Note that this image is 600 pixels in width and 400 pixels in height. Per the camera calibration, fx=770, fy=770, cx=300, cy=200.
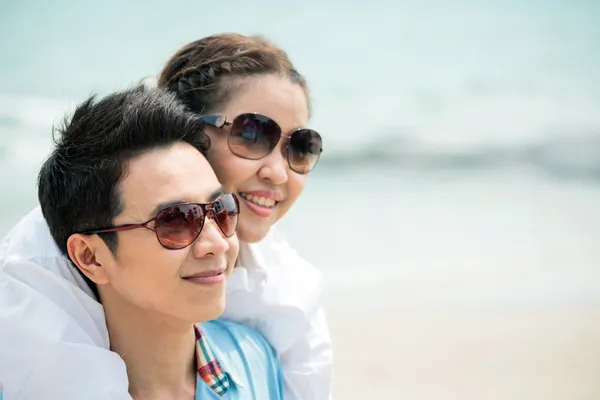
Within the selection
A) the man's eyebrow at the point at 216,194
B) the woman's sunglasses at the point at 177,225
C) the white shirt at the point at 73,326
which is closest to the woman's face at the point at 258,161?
the white shirt at the point at 73,326

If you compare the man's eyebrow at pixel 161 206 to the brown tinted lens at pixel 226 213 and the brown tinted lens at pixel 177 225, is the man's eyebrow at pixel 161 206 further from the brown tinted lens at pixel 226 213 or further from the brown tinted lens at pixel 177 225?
the brown tinted lens at pixel 226 213

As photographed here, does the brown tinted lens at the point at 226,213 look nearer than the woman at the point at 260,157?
Yes

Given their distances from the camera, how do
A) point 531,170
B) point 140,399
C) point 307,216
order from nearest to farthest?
point 140,399 < point 307,216 < point 531,170

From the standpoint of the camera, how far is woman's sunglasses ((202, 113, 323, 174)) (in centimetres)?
274

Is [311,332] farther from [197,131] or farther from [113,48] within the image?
[113,48]

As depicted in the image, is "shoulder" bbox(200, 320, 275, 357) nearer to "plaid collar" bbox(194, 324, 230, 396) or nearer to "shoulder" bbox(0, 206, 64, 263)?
"plaid collar" bbox(194, 324, 230, 396)

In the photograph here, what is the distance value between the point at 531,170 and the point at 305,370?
10223mm

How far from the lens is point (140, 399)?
92.6 inches

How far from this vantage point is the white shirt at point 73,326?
216 cm

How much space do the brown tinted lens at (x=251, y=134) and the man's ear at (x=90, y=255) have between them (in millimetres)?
690

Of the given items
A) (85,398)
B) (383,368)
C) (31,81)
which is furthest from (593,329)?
(31,81)

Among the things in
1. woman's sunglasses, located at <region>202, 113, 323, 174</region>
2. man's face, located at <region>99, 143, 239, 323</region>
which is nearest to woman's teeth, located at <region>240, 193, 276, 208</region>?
woman's sunglasses, located at <region>202, 113, 323, 174</region>

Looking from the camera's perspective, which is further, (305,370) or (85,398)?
(305,370)

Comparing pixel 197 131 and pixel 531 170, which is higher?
pixel 531 170
